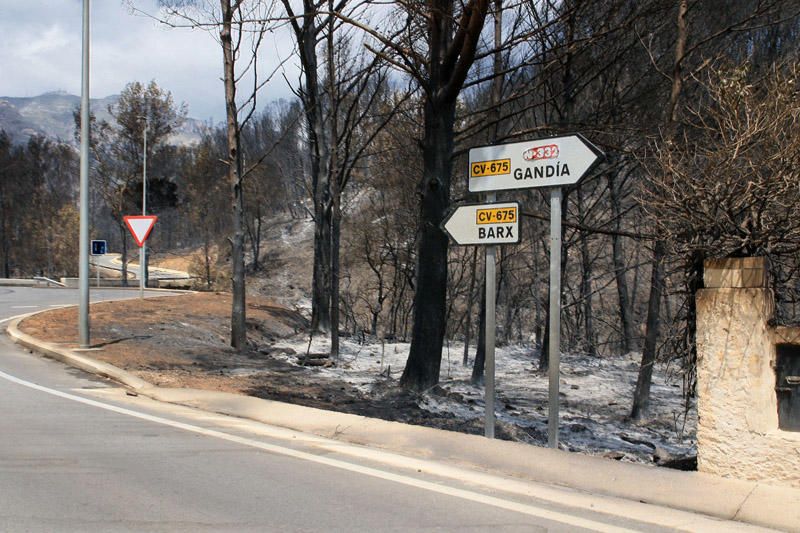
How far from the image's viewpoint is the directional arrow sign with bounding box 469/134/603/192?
5.98 metres

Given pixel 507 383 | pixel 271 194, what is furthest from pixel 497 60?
pixel 271 194

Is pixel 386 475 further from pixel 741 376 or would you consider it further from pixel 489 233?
pixel 741 376

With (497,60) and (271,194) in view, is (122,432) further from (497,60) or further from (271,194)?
(271,194)

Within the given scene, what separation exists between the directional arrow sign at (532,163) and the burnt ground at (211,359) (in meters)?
3.87

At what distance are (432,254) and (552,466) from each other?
6489mm

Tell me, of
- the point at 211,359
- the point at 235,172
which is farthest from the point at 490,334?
the point at 235,172

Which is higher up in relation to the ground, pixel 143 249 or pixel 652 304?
pixel 143 249

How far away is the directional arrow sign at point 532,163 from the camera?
5.98 m

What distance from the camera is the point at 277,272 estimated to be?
2393 inches

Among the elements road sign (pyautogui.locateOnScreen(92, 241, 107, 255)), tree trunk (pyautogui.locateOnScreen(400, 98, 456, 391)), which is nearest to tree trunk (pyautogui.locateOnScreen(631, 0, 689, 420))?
tree trunk (pyautogui.locateOnScreen(400, 98, 456, 391))

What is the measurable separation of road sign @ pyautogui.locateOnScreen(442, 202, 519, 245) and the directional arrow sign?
0.65ft

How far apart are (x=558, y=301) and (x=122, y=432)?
4.59 meters

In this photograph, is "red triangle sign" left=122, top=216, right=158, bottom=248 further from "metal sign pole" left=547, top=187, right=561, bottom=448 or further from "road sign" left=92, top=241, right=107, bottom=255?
"metal sign pole" left=547, top=187, right=561, bottom=448

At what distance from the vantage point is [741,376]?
201 inches
